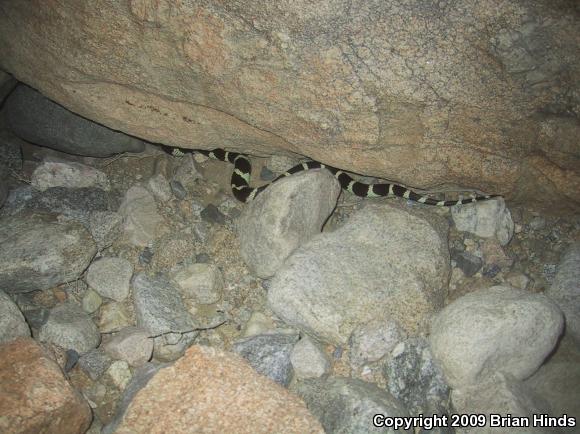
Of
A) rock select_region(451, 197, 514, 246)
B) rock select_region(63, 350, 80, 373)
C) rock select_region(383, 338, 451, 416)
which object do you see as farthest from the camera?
rock select_region(451, 197, 514, 246)

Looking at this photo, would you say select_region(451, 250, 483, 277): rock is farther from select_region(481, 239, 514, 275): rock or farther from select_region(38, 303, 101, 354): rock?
select_region(38, 303, 101, 354): rock

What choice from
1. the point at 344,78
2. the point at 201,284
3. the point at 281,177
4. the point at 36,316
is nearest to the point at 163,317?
the point at 201,284

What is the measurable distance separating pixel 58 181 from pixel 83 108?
845 mm

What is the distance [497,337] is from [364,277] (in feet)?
3.29

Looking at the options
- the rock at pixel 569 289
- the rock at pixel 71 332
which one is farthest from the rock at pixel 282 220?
the rock at pixel 569 289

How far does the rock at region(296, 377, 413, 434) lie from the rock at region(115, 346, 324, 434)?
0.23 m

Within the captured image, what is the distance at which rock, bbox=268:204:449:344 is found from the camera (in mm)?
3174

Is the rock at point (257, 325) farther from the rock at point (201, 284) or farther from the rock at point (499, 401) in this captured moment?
the rock at point (499, 401)

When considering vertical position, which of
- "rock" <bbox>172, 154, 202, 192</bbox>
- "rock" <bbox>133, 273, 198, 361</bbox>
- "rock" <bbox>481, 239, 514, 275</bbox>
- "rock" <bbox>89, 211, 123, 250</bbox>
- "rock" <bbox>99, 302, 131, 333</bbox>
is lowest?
"rock" <bbox>99, 302, 131, 333</bbox>

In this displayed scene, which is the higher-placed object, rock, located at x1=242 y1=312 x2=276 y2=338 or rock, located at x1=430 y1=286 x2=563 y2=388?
rock, located at x1=430 y1=286 x2=563 y2=388

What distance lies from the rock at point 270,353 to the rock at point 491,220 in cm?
199

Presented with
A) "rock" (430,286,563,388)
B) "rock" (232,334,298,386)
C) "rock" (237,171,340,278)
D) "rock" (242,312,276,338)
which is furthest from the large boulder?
"rock" (232,334,298,386)

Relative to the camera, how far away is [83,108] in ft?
12.5

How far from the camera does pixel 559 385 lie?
117 inches
